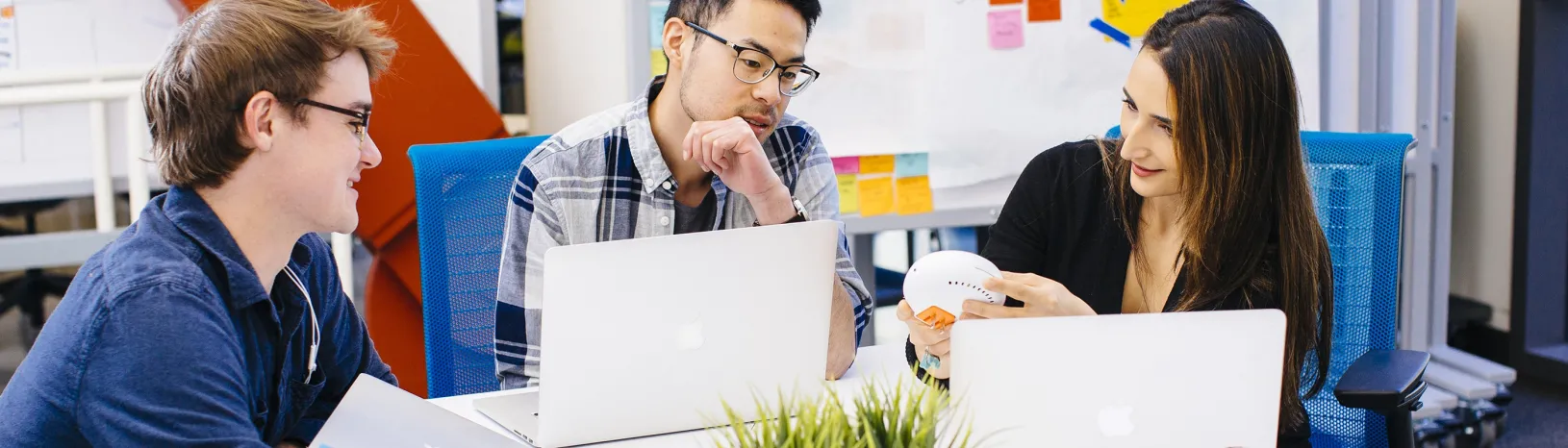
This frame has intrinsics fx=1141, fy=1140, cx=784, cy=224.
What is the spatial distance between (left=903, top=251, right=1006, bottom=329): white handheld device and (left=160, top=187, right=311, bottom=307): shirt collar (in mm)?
634

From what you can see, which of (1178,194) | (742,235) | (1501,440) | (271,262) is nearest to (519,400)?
A: (271,262)

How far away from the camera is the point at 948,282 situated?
1.16 m

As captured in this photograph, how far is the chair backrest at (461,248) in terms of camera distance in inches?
63.2

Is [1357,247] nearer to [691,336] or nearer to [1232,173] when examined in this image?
[1232,173]

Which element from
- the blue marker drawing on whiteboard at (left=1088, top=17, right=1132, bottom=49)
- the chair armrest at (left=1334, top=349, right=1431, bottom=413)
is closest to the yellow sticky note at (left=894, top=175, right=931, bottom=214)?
the blue marker drawing on whiteboard at (left=1088, top=17, right=1132, bottom=49)

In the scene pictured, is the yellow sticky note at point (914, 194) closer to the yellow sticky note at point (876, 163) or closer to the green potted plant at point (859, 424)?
the yellow sticky note at point (876, 163)

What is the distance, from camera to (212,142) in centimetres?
104

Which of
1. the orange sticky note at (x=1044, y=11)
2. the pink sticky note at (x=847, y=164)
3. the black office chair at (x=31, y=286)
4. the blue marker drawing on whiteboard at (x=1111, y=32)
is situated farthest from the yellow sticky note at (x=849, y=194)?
the black office chair at (x=31, y=286)

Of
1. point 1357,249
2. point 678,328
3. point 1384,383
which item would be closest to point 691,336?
point 678,328

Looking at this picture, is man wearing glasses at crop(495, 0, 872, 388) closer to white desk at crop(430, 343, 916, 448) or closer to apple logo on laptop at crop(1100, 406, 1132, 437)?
white desk at crop(430, 343, 916, 448)

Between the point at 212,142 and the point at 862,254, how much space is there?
1.89 meters

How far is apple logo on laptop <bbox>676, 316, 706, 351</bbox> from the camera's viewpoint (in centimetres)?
108

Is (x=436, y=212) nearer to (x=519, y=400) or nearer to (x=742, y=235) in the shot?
(x=519, y=400)

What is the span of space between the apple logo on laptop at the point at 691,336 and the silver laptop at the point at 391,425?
0.20 m
